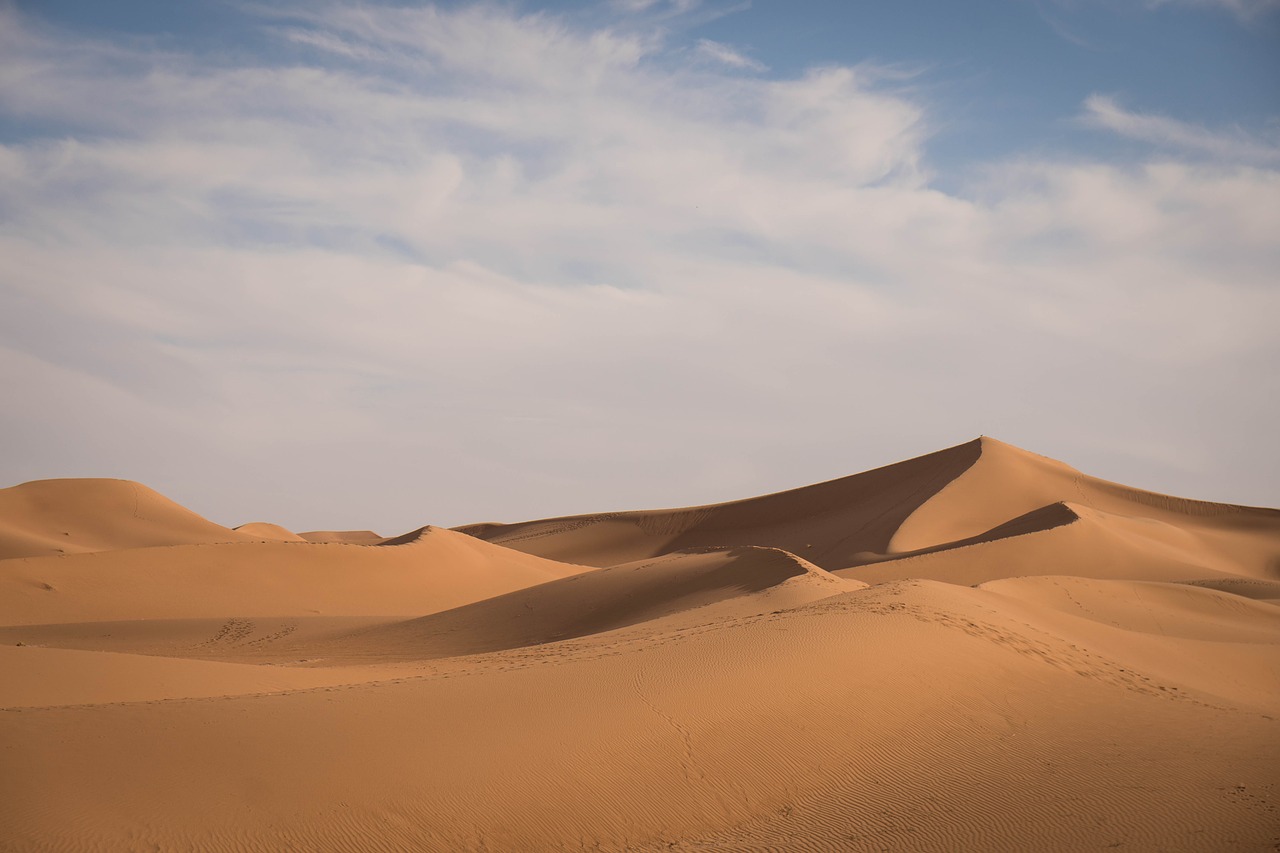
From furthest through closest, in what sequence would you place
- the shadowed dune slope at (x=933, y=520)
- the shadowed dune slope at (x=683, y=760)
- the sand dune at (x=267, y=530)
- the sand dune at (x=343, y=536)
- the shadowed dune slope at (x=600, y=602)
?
the sand dune at (x=343, y=536), the sand dune at (x=267, y=530), the shadowed dune slope at (x=933, y=520), the shadowed dune slope at (x=600, y=602), the shadowed dune slope at (x=683, y=760)

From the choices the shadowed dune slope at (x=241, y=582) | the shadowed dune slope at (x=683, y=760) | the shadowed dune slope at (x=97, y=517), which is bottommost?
the shadowed dune slope at (x=683, y=760)

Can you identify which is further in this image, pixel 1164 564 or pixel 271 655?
pixel 1164 564

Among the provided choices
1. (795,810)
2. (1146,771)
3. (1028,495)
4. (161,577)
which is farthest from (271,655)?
(1028,495)

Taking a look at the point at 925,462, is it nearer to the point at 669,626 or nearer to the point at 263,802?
the point at 669,626

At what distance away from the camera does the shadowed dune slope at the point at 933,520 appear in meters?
36.2

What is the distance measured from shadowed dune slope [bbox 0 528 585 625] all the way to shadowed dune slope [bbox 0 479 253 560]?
775cm

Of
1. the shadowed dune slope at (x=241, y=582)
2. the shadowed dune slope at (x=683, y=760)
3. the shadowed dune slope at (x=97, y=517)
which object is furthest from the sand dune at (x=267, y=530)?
the shadowed dune slope at (x=683, y=760)

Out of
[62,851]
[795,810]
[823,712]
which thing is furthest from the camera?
[823,712]

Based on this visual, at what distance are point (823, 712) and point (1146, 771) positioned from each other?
2.83m

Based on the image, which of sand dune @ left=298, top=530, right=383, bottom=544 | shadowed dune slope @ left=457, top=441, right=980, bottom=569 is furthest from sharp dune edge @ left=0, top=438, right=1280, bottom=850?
sand dune @ left=298, top=530, right=383, bottom=544

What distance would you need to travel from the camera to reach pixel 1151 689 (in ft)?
39.5

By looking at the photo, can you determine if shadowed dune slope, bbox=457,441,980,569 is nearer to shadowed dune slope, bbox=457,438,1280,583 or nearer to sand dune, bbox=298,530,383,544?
shadowed dune slope, bbox=457,438,1280,583

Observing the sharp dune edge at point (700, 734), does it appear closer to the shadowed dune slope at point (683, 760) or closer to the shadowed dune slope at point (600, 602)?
the shadowed dune slope at point (683, 760)

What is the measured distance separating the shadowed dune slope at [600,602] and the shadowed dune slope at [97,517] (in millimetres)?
16787
